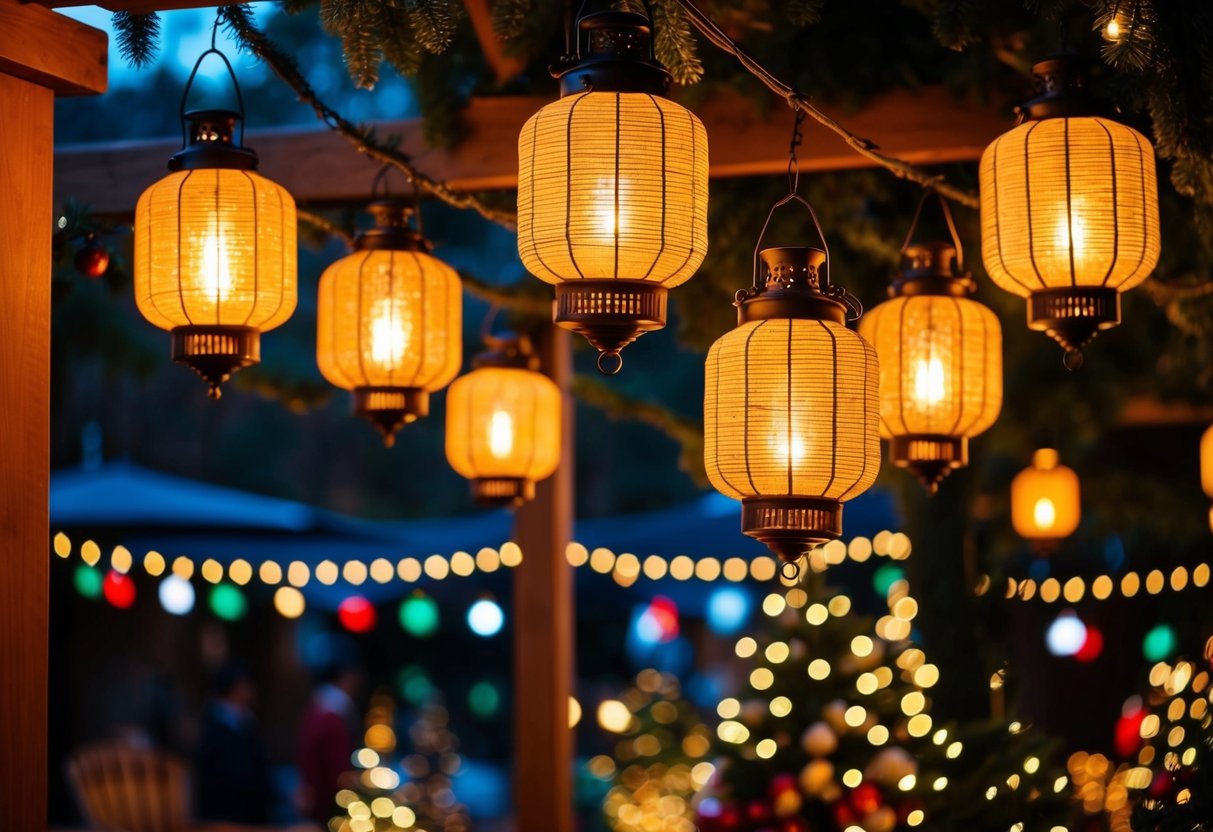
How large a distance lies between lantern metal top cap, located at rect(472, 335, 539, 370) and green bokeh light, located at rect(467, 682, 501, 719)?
9.19 metres

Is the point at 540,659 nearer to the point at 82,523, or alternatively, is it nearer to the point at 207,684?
the point at 82,523

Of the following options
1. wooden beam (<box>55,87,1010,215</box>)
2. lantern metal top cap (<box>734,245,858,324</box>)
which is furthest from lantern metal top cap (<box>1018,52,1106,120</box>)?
wooden beam (<box>55,87,1010,215</box>)

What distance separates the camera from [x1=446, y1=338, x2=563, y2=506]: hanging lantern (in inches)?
192

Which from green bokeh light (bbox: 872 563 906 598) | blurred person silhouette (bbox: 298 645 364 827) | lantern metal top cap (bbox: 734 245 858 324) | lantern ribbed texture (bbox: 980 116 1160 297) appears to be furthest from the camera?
green bokeh light (bbox: 872 563 906 598)

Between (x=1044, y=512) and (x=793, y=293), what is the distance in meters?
5.56

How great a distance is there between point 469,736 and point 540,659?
27.1 ft

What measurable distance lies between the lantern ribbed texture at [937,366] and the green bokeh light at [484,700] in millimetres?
10369

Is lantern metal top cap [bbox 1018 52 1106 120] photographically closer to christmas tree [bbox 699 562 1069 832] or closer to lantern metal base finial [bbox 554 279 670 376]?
lantern metal base finial [bbox 554 279 670 376]

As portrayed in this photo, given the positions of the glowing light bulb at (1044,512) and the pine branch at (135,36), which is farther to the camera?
the glowing light bulb at (1044,512)

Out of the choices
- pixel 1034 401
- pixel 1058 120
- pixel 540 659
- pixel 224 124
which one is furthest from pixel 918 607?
pixel 224 124

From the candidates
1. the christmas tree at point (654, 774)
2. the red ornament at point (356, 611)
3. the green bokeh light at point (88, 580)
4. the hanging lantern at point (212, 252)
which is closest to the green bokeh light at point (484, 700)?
the red ornament at point (356, 611)

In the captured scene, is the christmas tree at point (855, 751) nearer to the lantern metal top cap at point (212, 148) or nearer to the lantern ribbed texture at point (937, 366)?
the lantern ribbed texture at point (937, 366)

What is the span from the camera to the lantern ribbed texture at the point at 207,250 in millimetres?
3219

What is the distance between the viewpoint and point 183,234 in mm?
3225
